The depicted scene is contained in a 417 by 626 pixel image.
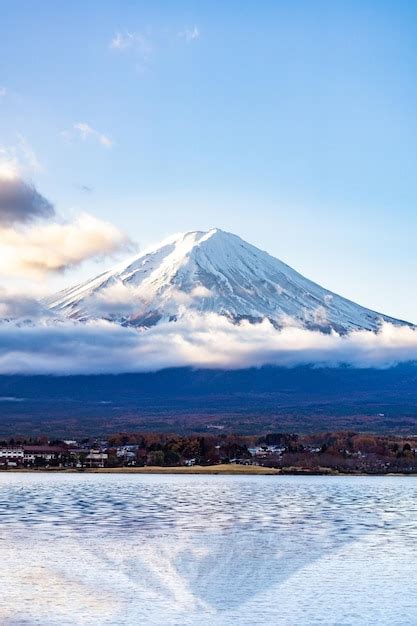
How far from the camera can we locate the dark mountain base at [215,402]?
365 ft

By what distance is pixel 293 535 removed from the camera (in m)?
25.7

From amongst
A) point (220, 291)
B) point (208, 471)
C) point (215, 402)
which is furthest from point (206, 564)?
point (220, 291)

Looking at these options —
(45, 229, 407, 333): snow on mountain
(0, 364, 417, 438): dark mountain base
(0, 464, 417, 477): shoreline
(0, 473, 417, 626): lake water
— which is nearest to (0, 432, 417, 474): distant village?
(0, 464, 417, 477): shoreline

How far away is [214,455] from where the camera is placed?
258ft

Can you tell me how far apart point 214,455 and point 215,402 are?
2198 inches

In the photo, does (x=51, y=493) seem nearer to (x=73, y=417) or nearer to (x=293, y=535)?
(x=293, y=535)

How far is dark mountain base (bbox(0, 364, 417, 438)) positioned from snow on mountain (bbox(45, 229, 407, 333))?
8759 millimetres

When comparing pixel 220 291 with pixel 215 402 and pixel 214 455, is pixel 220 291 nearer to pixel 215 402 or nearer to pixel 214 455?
pixel 215 402

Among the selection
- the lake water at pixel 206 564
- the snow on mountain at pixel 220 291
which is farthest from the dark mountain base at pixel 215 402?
the lake water at pixel 206 564

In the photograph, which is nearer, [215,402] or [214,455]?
[214,455]

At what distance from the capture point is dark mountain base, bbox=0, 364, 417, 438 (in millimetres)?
111375

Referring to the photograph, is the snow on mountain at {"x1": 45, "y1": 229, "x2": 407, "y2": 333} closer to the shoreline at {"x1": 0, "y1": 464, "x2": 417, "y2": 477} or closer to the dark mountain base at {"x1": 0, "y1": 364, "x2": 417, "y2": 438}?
the dark mountain base at {"x1": 0, "y1": 364, "x2": 417, "y2": 438}

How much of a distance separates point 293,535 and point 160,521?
4.84m

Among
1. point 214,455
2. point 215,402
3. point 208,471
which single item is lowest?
point 208,471
